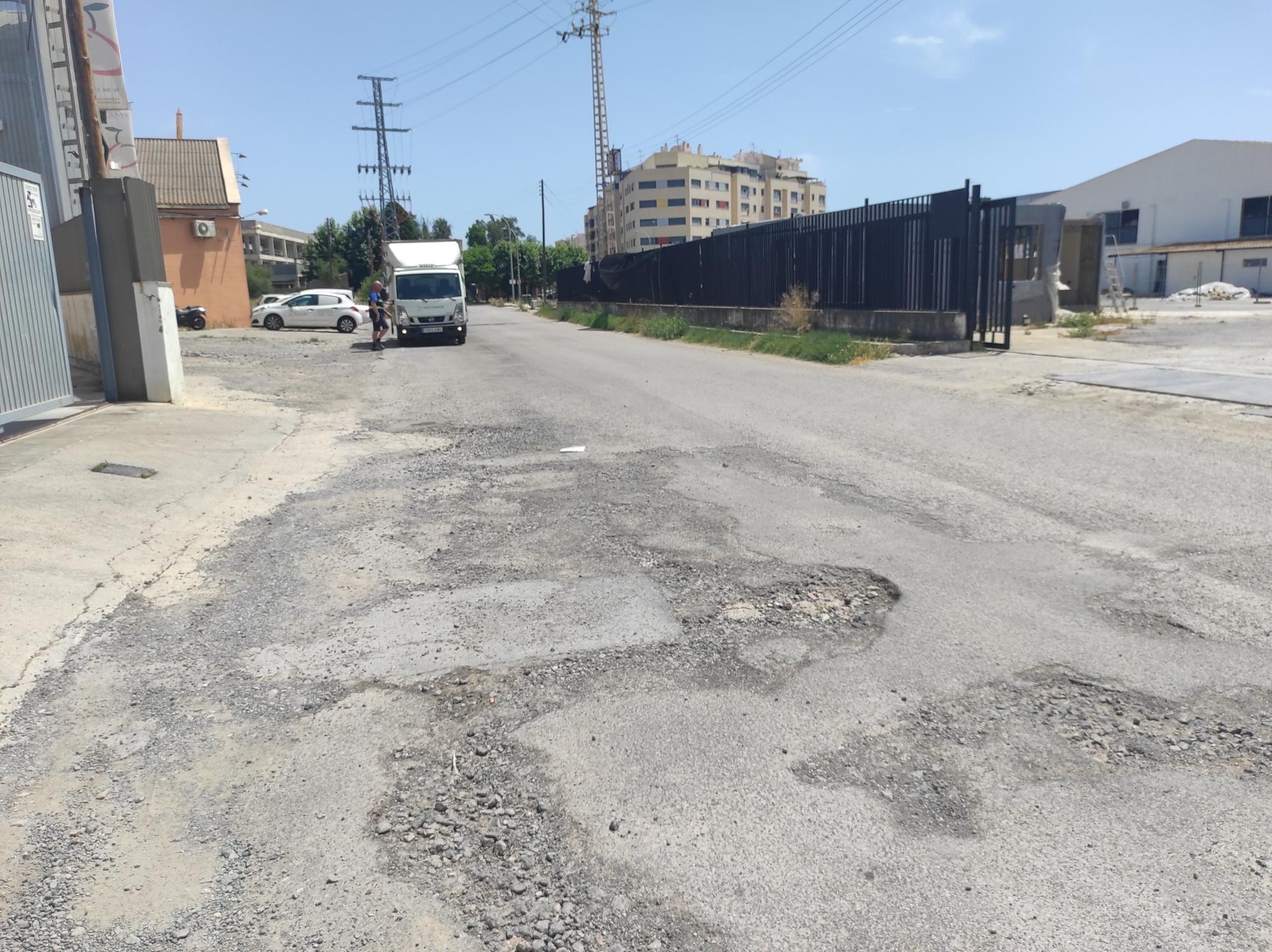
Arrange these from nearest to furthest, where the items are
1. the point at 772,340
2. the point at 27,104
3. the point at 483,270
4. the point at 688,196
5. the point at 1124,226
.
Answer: the point at 772,340 < the point at 27,104 < the point at 1124,226 < the point at 483,270 < the point at 688,196

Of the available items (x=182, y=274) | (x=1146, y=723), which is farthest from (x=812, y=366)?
(x=182, y=274)

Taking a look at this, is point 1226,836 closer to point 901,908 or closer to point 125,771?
point 901,908

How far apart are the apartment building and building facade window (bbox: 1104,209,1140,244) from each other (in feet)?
243

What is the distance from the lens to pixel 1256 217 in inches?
1934

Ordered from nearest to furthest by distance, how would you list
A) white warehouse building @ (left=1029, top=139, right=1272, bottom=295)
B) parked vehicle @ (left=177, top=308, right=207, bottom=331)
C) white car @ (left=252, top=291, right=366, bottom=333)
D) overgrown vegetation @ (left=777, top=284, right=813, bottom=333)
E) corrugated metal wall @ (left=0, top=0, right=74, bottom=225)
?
corrugated metal wall @ (left=0, top=0, right=74, bottom=225)
overgrown vegetation @ (left=777, top=284, right=813, bottom=333)
parked vehicle @ (left=177, top=308, right=207, bottom=331)
white car @ (left=252, top=291, right=366, bottom=333)
white warehouse building @ (left=1029, top=139, right=1272, bottom=295)

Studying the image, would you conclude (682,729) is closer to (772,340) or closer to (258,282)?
(772,340)

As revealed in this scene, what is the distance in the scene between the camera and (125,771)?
3.46 meters

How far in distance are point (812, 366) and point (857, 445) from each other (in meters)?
8.13

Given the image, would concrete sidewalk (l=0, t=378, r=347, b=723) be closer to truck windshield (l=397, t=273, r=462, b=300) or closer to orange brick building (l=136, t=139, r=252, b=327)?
truck windshield (l=397, t=273, r=462, b=300)

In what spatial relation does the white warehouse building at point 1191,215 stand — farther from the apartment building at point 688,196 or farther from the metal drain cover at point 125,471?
the apartment building at point 688,196

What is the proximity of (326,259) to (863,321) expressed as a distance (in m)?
96.5

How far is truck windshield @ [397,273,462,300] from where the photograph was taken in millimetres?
27172

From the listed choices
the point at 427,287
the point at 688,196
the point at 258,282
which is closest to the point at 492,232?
the point at 688,196

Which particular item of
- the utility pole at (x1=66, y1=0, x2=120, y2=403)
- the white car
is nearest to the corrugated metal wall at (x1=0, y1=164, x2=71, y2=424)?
the utility pole at (x1=66, y1=0, x2=120, y2=403)
